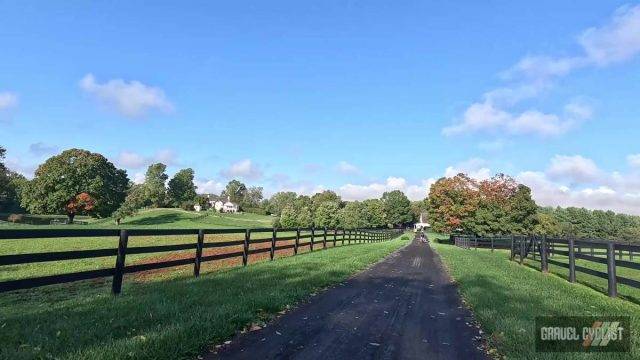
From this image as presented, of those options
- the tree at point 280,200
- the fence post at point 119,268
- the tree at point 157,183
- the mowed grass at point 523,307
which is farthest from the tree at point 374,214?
the fence post at point 119,268

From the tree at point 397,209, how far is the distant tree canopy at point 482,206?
71742 millimetres

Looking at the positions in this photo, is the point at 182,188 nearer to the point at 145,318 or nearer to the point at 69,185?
the point at 69,185

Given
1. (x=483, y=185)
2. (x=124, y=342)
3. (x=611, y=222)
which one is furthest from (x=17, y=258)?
(x=611, y=222)

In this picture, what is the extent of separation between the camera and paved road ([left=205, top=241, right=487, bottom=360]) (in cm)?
535

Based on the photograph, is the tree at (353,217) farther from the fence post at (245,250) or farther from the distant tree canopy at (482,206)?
the fence post at (245,250)

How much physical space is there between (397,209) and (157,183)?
80.2m

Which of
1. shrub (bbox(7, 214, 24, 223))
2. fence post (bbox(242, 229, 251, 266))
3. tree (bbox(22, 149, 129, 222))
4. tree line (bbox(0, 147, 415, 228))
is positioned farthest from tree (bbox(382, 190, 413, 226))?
fence post (bbox(242, 229, 251, 266))

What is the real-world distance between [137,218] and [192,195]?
217ft

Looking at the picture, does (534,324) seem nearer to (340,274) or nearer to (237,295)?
(237,295)

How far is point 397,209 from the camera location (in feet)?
480

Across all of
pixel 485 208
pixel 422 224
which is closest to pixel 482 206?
pixel 485 208

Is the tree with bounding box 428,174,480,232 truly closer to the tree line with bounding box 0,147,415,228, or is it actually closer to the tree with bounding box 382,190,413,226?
the tree line with bounding box 0,147,415,228

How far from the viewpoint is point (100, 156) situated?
80188mm

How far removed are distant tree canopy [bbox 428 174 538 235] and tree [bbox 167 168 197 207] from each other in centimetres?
9126
